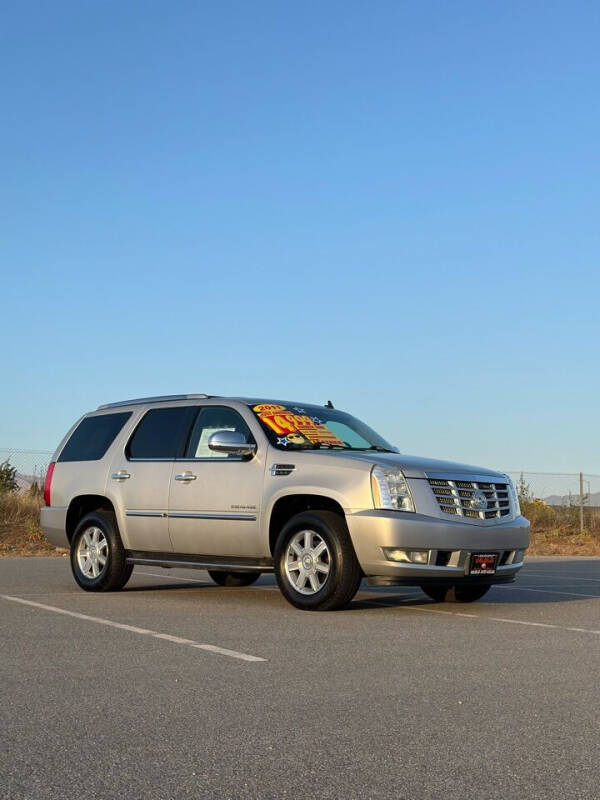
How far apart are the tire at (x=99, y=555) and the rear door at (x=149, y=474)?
0.19 meters

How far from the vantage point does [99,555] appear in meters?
11.4

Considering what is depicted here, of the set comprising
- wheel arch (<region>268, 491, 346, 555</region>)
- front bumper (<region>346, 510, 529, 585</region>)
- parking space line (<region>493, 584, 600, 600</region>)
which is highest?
wheel arch (<region>268, 491, 346, 555</region>)

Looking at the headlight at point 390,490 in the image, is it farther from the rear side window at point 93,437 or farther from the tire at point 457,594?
the rear side window at point 93,437

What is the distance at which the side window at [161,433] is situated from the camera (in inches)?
437

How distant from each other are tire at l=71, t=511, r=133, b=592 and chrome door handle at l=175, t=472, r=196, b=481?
1.05 meters

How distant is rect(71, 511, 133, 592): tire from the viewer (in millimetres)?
11188

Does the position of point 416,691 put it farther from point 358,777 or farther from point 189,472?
point 189,472

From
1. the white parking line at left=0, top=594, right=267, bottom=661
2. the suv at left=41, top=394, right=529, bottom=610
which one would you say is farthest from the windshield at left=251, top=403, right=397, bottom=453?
the white parking line at left=0, top=594, right=267, bottom=661

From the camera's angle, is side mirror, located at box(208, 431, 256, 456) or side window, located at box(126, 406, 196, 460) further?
side window, located at box(126, 406, 196, 460)

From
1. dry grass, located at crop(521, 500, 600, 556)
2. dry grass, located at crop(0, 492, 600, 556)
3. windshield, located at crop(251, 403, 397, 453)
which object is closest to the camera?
windshield, located at crop(251, 403, 397, 453)

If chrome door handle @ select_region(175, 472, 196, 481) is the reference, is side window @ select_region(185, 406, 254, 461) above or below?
above

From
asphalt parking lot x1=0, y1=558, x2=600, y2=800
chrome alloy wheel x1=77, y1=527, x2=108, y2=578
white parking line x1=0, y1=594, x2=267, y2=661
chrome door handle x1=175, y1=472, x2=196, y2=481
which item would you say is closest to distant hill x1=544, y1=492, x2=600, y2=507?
chrome alloy wheel x1=77, y1=527, x2=108, y2=578

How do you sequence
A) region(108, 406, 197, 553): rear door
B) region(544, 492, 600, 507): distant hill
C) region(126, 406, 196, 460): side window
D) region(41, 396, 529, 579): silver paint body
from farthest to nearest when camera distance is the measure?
region(544, 492, 600, 507): distant hill, region(126, 406, 196, 460): side window, region(108, 406, 197, 553): rear door, region(41, 396, 529, 579): silver paint body

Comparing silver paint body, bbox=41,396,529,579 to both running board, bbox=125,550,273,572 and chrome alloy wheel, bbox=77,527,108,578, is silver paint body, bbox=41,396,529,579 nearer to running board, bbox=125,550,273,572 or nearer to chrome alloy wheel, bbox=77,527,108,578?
running board, bbox=125,550,273,572
